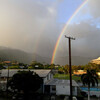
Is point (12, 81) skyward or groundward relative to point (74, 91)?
skyward

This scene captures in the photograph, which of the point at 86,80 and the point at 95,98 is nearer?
the point at 86,80

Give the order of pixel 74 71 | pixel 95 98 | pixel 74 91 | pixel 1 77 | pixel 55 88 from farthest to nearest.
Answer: pixel 74 71 < pixel 1 77 < pixel 55 88 < pixel 74 91 < pixel 95 98

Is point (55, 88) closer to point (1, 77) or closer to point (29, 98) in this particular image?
point (29, 98)

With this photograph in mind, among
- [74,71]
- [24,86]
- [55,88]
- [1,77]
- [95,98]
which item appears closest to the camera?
[24,86]

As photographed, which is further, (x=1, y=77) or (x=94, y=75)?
(x=1, y=77)

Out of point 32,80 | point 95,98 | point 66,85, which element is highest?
point 32,80

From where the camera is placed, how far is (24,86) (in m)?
20.4

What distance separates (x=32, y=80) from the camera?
21.0m

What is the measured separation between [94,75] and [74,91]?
693cm

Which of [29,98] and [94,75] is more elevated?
[94,75]

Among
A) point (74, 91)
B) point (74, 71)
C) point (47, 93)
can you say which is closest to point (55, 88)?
point (47, 93)

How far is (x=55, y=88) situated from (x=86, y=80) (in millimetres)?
9419

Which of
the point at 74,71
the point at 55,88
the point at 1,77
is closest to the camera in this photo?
the point at 55,88

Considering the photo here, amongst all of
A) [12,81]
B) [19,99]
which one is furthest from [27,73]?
[19,99]
